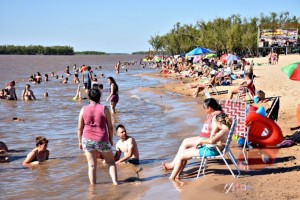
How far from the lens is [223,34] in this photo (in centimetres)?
5766

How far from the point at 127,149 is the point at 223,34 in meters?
51.9

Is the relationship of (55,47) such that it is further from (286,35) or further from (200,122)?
(200,122)

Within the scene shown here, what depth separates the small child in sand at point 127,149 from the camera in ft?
25.3

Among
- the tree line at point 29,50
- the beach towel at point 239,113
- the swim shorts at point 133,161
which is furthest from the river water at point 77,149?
the tree line at point 29,50

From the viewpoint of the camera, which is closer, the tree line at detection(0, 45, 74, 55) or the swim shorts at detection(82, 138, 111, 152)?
the swim shorts at detection(82, 138, 111, 152)

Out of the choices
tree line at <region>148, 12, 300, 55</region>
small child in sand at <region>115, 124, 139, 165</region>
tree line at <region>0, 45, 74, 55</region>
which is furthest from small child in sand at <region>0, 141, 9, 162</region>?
tree line at <region>0, 45, 74, 55</region>

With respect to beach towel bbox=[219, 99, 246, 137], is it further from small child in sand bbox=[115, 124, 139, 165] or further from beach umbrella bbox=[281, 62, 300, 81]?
small child in sand bbox=[115, 124, 139, 165]

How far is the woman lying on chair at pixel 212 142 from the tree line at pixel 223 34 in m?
51.3

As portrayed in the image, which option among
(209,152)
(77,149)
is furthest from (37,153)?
(209,152)

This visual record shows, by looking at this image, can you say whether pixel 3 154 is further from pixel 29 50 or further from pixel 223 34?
pixel 29 50

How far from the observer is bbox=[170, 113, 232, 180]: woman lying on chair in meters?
6.24

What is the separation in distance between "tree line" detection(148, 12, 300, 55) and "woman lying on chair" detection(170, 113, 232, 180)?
51318mm

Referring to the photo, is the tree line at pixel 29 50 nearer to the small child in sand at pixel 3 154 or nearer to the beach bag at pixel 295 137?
the small child in sand at pixel 3 154

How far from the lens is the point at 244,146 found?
7734mm
